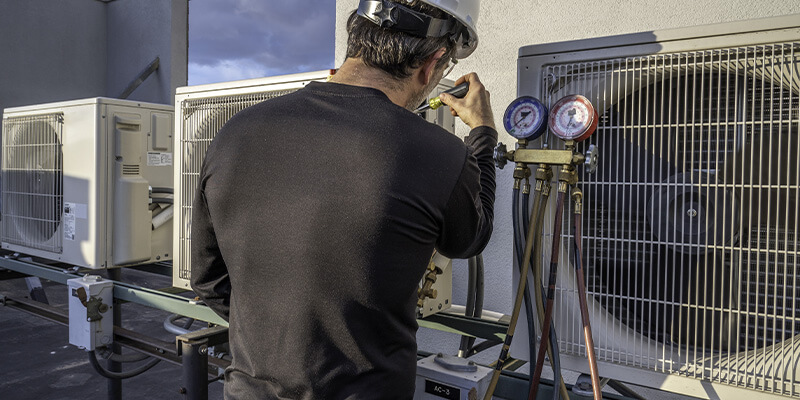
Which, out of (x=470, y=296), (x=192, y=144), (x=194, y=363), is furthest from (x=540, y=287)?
(x=192, y=144)

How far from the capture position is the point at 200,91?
163cm

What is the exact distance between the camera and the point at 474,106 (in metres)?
1.04

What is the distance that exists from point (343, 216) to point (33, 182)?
81.6 inches

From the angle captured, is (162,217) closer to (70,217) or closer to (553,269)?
(70,217)

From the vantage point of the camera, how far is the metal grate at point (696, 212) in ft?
2.84

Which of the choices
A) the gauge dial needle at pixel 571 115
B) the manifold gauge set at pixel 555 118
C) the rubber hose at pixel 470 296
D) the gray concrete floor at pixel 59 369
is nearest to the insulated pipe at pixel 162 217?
the gray concrete floor at pixel 59 369

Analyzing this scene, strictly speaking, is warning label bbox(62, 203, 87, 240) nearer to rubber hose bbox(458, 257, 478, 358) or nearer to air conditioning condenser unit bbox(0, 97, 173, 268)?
air conditioning condenser unit bbox(0, 97, 173, 268)

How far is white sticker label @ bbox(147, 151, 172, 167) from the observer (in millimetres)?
2074

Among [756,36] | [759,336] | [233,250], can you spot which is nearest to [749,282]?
[759,336]

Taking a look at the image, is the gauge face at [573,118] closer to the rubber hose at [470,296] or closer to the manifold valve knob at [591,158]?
the manifold valve knob at [591,158]

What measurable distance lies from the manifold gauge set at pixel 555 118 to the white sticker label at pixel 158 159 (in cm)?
157

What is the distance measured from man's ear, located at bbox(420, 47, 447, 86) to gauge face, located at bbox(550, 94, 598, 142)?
24cm

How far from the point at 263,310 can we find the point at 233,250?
11 centimetres

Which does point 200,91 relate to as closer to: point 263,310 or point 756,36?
point 263,310
